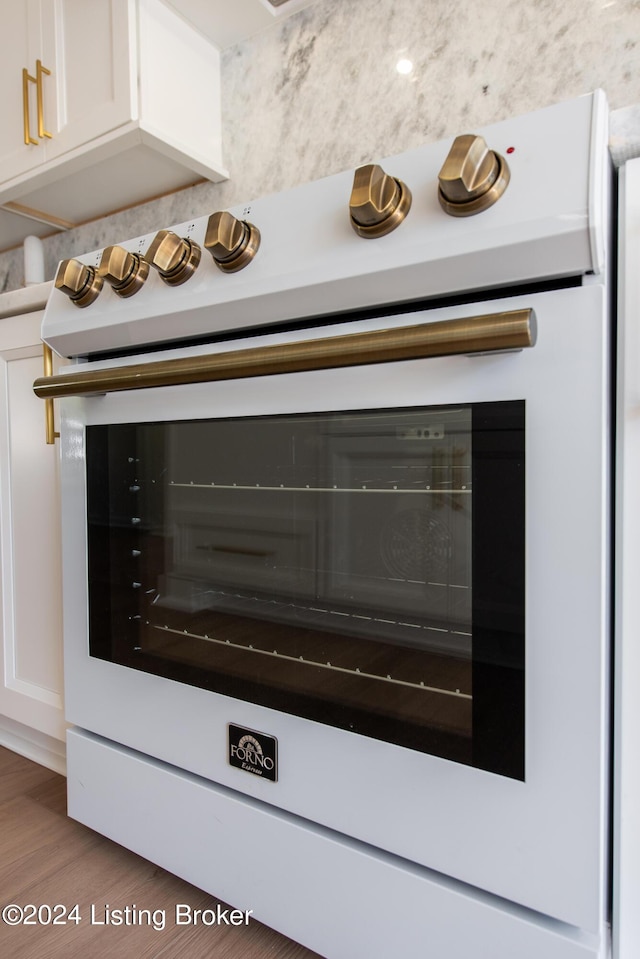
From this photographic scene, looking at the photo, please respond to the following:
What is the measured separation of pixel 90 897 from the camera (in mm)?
883

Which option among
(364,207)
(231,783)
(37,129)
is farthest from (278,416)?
(37,129)

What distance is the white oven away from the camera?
21.5 inches

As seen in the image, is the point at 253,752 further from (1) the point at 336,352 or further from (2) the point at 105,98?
(2) the point at 105,98

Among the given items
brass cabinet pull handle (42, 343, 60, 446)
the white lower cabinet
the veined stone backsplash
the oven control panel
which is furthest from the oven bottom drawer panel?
the veined stone backsplash

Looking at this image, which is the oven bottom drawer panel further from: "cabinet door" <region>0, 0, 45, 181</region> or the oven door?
"cabinet door" <region>0, 0, 45, 181</region>

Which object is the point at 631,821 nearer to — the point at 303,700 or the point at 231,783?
the point at 303,700

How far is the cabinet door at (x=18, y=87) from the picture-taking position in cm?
119

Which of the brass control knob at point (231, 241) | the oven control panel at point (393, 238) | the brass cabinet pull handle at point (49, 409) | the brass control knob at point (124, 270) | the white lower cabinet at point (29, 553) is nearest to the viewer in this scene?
the oven control panel at point (393, 238)

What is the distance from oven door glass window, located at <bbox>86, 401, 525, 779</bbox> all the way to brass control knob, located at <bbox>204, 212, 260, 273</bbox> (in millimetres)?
204

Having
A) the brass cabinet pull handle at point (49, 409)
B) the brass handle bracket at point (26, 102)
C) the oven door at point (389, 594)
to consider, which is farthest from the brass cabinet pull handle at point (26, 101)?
the oven door at point (389, 594)

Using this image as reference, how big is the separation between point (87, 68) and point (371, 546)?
1126 mm

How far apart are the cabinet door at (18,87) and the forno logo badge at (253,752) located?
1.21 meters

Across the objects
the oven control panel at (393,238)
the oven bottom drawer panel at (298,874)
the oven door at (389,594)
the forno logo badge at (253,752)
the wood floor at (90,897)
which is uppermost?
the oven control panel at (393,238)

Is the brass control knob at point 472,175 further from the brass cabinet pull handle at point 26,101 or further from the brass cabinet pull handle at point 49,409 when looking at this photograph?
the brass cabinet pull handle at point 26,101
